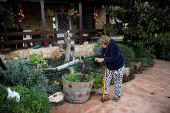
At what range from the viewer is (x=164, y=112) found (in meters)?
2.83

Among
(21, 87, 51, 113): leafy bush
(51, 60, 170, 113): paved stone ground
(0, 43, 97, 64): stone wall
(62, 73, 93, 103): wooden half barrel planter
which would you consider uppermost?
(0, 43, 97, 64): stone wall

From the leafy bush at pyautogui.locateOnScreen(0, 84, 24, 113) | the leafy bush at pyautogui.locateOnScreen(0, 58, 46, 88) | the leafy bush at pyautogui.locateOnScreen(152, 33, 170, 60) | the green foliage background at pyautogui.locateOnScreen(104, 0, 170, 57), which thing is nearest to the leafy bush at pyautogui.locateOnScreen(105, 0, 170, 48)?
the green foliage background at pyautogui.locateOnScreen(104, 0, 170, 57)

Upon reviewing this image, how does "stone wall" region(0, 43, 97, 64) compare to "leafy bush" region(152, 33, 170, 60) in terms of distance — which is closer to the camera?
"stone wall" region(0, 43, 97, 64)

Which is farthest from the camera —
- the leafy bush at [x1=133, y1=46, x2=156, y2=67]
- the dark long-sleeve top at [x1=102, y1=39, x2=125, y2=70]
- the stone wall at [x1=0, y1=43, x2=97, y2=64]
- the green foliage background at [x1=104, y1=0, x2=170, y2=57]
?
the leafy bush at [x1=133, y1=46, x2=156, y2=67]

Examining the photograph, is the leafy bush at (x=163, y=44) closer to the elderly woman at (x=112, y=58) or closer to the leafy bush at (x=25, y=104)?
the elderly woman at (x=112, y=58)

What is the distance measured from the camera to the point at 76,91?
3000mm

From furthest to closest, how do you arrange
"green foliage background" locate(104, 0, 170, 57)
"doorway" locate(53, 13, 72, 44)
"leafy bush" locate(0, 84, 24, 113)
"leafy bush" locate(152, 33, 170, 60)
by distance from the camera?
"doorway" locate(53, 13, 72, 44)
"leafy bush" locate(152, 33, 170, 60)
"green foliage background" locate(104, 0, 170, 57)
"leafy bush" locate(0, 84, 24, 113)

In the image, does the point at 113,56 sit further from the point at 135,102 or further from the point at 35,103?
the point at 35,103

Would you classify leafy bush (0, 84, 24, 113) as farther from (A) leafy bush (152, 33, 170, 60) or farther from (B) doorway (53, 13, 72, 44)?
(A) leafy bush (152, 33, 170, 60)

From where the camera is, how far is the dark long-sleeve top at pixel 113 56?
2.89m

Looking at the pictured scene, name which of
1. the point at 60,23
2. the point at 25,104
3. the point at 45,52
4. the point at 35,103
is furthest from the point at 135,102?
the point at 60,23

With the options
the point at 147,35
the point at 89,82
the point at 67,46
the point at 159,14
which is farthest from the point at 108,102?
the point at 159,14

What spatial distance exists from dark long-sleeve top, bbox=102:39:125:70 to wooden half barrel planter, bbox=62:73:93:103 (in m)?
0.73

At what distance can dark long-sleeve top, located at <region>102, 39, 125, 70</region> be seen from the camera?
289 centimetres
